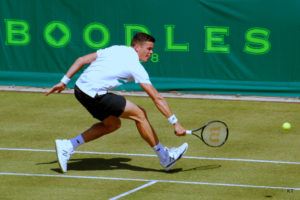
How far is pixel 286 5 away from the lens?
14.1 m

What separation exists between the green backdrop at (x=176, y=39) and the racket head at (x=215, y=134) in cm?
622

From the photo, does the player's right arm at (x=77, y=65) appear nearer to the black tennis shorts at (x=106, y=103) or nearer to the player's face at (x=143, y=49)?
the black tennis shorts at (x=106, y=103)

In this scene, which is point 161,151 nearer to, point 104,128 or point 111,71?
point 104,128

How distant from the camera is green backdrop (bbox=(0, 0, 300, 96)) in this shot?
47.0ft

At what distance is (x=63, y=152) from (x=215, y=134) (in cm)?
196

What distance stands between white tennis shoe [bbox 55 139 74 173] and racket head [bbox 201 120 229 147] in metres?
1.76

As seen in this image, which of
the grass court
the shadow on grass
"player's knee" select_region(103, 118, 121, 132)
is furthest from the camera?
the shadow on grass

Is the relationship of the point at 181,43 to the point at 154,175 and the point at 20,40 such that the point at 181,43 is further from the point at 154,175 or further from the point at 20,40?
the point at 154,175

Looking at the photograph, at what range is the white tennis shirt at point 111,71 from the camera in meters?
8.41

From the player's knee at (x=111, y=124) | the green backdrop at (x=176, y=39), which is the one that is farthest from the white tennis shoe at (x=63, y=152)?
the green backdrop at (x=176, y=39)

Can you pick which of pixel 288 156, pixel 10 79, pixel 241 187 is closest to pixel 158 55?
pixel 10 79

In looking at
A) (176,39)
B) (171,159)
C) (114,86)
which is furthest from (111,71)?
(176,39)

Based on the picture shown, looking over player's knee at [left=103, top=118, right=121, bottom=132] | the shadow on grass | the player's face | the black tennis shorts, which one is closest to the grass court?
the shadow on grass

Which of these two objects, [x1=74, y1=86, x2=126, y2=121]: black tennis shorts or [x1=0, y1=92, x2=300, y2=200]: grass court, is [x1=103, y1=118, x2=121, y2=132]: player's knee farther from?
[x1=0, y1=92, x2=300, y2=200]: grass court
